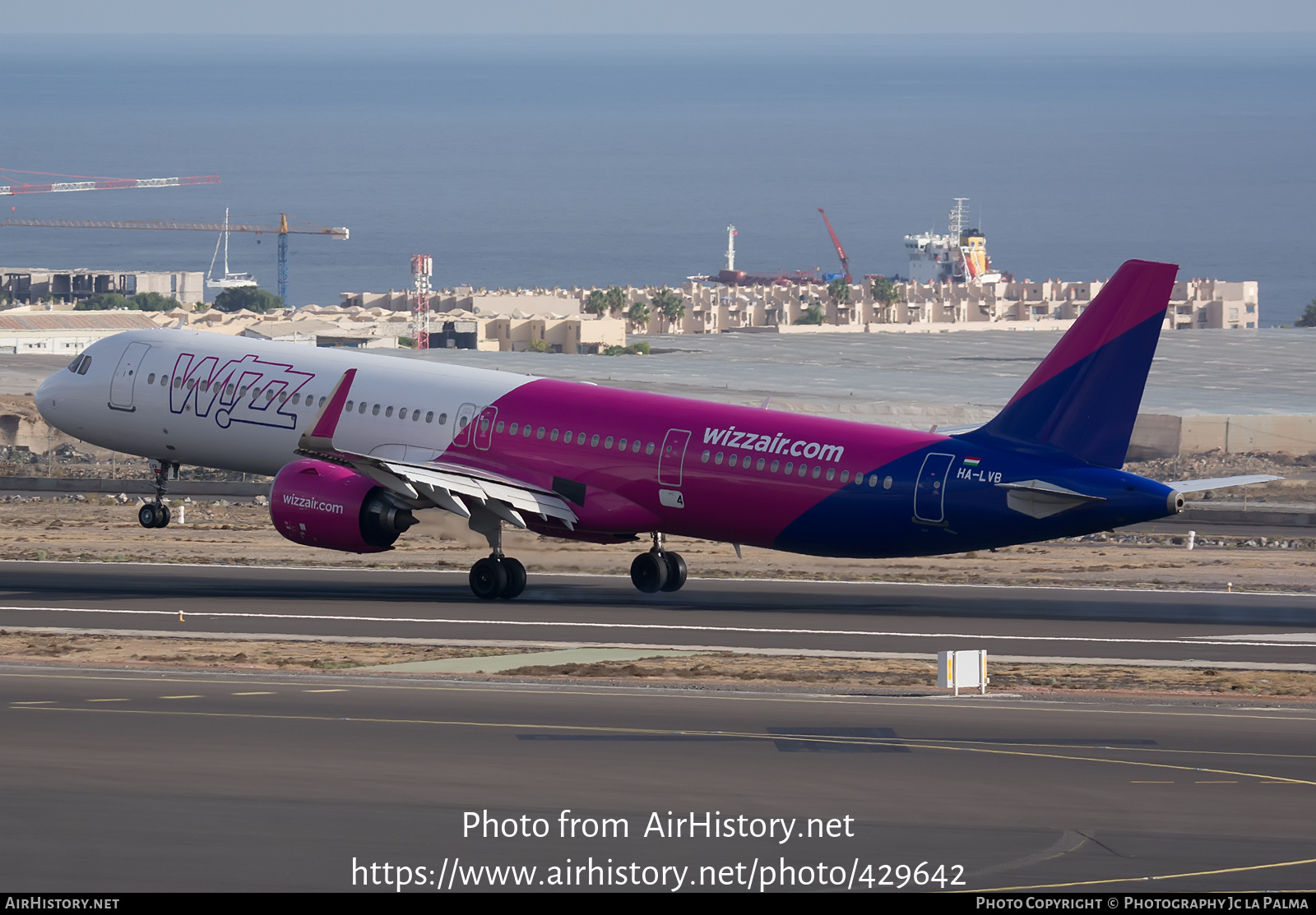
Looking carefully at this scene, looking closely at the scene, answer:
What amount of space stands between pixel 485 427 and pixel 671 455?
16.9ft

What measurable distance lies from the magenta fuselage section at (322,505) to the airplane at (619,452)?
0.16 feet

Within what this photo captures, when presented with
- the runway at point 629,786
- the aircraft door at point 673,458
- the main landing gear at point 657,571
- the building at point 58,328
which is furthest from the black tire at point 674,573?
the building at point 58,328

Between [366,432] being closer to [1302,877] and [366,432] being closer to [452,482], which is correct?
[452,482]

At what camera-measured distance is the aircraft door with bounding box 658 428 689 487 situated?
1597 inches

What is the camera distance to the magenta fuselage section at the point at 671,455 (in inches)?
1542

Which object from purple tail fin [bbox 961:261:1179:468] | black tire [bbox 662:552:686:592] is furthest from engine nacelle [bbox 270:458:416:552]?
purple tail fin [bbox 961:261:1179:468]

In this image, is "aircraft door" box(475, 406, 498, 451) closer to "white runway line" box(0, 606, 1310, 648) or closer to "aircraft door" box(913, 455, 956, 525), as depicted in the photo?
"white runway line" box(0, 606, 1310, 648)

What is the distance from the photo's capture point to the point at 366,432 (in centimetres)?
4406

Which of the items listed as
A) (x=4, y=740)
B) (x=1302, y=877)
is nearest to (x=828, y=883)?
(x=1302, y=877)

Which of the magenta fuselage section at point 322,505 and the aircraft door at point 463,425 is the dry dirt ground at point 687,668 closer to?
the magenta fuselage section at point 322,505

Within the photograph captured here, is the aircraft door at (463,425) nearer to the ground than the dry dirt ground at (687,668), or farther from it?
farther from it

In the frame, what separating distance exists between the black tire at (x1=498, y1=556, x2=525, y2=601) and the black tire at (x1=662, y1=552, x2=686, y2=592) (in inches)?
138

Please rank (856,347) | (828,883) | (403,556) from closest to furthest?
(828,883) → (403,556) → (856,347)

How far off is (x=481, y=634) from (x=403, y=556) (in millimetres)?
15964
